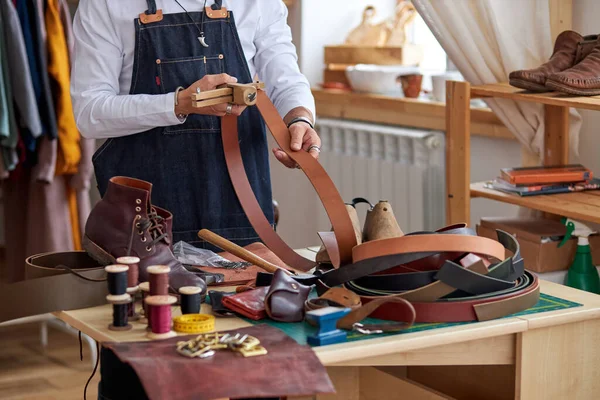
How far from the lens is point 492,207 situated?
3514 mm

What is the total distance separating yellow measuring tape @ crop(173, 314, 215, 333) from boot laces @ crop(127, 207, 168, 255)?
0.71ft

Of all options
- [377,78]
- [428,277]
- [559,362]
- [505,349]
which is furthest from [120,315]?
[377,78]

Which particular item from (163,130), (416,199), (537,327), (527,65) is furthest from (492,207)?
(537,327)

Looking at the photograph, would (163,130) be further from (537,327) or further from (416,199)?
(416,199)

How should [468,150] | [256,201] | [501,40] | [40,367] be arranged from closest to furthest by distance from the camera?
1. [256,201]
2. [468,150]
3. [501,40]
4. [40,367]

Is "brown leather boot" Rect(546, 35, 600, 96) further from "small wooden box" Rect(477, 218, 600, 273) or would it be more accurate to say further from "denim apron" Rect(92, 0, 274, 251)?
"denim apron" Rect(92, 0, 274, 251)

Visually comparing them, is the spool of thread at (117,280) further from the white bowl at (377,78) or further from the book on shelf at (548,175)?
the white bowl at (377,78)

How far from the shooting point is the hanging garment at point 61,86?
3.70m

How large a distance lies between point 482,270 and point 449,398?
39 cm

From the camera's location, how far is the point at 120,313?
1.55 meters

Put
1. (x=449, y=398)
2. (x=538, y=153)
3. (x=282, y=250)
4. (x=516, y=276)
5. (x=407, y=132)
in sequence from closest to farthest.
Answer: (x=516, y=276) → (x=449, y=398) → (x=282, y=250) → (x=538, y=153) → (x=407, y=132)

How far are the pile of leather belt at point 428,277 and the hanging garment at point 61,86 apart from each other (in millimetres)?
2192

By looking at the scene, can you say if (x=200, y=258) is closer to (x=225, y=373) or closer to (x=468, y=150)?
(x=225, y=373)

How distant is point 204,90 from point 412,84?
201 centimetres
